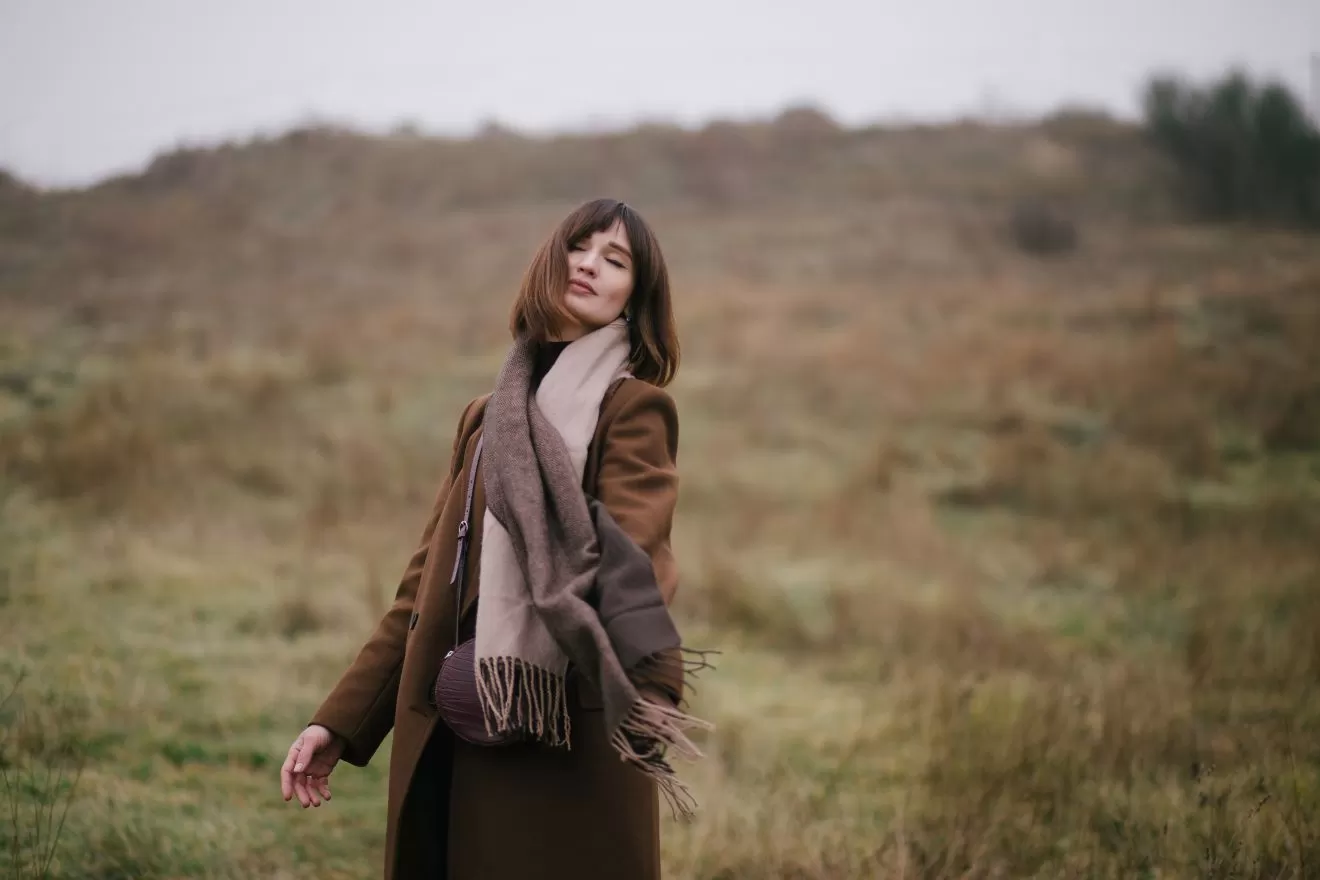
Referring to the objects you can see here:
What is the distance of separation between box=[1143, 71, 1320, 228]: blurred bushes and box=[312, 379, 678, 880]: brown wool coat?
91.8ft

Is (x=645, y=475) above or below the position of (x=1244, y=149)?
below

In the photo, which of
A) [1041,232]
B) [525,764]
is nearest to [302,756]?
[525,764]

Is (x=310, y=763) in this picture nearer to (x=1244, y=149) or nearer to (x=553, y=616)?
(x=553, y=616)

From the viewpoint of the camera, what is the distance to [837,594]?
7.76 meters

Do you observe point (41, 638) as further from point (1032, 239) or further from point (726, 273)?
point (1032, 239)

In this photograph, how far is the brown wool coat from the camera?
2018 mm

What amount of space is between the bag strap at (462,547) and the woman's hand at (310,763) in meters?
0.36

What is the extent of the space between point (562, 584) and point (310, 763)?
0.77 metres

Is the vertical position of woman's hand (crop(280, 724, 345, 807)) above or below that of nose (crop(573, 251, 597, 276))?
below

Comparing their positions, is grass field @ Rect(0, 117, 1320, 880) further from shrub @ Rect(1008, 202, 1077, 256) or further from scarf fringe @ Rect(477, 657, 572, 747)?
scarf fringe @ Rect(477, 657, 572, 747)

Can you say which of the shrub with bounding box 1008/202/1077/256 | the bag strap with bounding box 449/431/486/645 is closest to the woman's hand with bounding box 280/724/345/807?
the bag strap with bounding box 449/431/486/645

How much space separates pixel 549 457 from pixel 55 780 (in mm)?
3144

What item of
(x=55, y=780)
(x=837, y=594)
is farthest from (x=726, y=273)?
(x=55, y=780)

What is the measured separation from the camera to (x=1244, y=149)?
2688 centimetres
